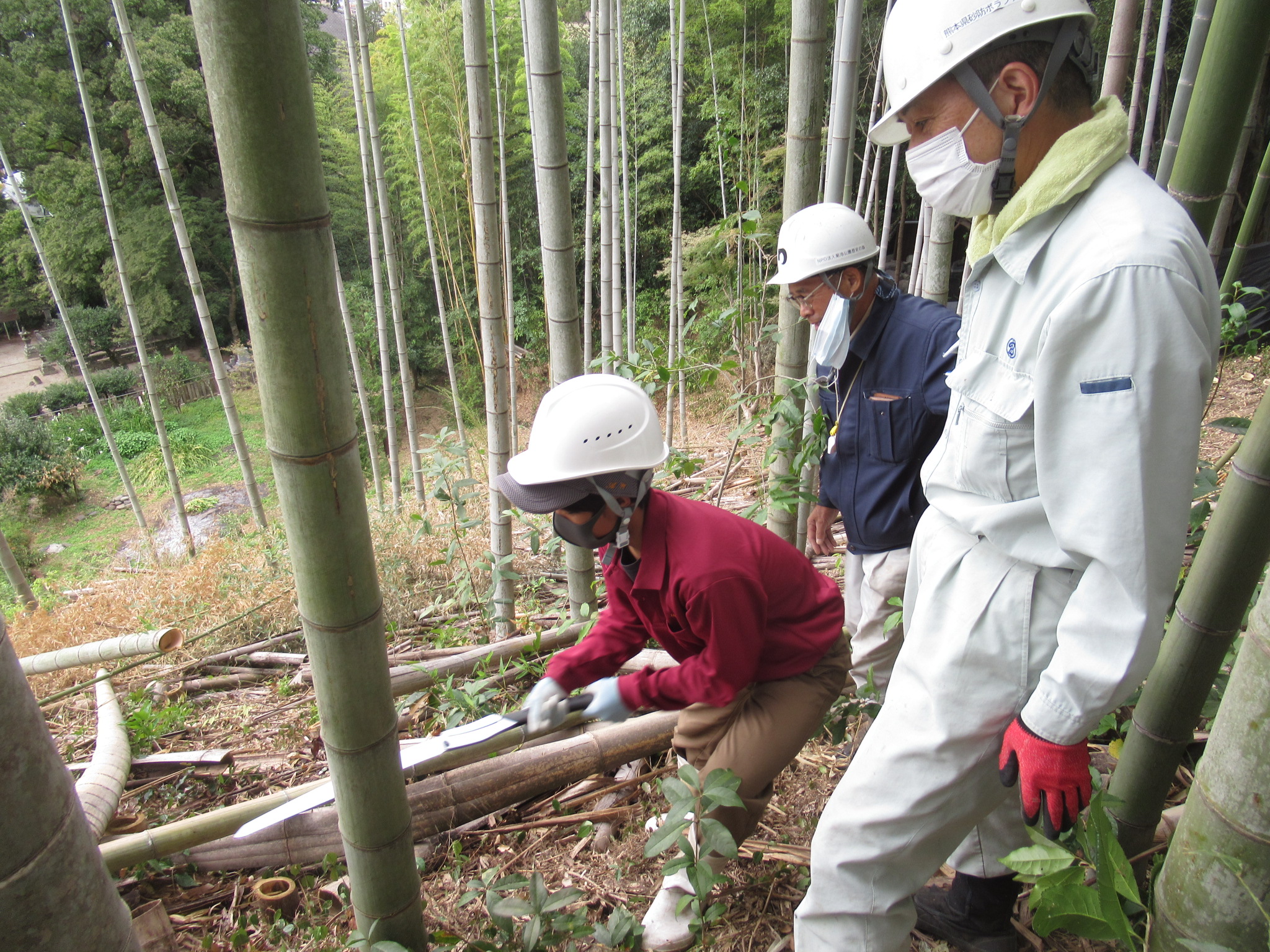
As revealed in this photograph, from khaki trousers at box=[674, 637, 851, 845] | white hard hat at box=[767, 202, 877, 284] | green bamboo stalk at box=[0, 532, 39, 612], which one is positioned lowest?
green bamboo stalk at box=[0, 532, 39, 612]

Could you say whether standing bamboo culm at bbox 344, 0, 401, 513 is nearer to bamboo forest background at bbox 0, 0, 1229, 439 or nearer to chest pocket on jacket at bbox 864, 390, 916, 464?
bamboo forest background at bbox 0, 0, 1229, 439

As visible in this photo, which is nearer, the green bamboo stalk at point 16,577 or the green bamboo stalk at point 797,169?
the green bamboo stalk at point 797,169

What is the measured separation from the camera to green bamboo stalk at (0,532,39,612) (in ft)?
23.7

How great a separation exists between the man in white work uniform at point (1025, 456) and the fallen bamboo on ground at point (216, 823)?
108cm

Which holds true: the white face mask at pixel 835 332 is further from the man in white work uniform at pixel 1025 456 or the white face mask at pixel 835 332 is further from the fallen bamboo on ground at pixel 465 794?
the fallen bamboo on ground at pixel 465 794

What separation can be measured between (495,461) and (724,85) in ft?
41.1

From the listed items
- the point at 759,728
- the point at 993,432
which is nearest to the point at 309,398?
the point at 993,432

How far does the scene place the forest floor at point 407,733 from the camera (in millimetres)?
2041

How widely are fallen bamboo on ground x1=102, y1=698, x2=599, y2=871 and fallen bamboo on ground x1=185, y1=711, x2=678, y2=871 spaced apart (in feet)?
0.16

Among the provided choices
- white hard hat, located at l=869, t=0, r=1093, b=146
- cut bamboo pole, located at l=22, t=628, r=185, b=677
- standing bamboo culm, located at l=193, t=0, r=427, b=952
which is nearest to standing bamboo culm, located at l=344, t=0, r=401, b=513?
cut bamboo pole, located at l=22, t=628, r=185, b=677

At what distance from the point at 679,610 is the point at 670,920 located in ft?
2.61

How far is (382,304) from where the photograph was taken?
8391 mm

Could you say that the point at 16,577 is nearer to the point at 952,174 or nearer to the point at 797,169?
the point at 797,169

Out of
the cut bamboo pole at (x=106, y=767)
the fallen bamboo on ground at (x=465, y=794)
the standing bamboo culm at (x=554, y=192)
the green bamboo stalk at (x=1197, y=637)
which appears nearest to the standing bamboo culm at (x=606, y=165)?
the standing bamboo culm at (x=554, y=192)
